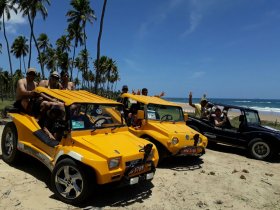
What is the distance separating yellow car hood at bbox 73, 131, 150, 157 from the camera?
5525mm

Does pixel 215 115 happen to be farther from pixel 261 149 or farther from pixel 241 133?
pixel 261 149

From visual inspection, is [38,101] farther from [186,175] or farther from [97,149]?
[186,175]

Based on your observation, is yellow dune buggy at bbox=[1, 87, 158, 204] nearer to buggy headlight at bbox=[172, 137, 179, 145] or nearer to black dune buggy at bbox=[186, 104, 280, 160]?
buggy headlight at bbox=[172, 137, 179, 145]

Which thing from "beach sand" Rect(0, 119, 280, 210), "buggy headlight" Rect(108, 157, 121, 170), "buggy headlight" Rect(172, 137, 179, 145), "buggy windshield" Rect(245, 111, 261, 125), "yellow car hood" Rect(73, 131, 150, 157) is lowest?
"beach sand" Rect(0, 119, 280, 210)

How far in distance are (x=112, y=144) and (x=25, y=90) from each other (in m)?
2.63

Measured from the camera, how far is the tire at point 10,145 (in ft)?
23.3

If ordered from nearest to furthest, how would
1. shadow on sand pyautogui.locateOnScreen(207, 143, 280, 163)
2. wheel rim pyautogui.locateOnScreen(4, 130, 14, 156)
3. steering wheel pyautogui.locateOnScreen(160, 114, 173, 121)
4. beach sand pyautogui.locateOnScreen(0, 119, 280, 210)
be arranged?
beach sand pyautogui.locateOnScreen(0, 119, 280, 210) → wheel rim pyautogui.locateOnScreen(4, 130, 14, 156) → steering wheel pyautogui.locateOnScreen(160, 114, 173, 121) → shadow on sand pyautogui.locateOnScreen(207, 143, 280, 163)

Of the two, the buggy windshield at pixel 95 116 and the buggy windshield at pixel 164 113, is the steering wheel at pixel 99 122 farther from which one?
the buggy windshield at pixel 164 113

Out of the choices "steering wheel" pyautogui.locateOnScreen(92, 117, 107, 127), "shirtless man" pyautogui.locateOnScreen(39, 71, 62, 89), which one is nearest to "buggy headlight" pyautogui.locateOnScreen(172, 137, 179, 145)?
"steering wheel" pyautogui.locateOnScreen(92, 117, 107, 127)

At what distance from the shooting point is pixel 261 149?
10.5m

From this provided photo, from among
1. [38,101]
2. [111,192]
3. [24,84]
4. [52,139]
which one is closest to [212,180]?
[111,192]

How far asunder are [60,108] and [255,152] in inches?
272

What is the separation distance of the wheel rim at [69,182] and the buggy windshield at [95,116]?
2.74 ft

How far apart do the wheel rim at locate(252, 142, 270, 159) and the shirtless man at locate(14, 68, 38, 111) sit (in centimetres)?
712
